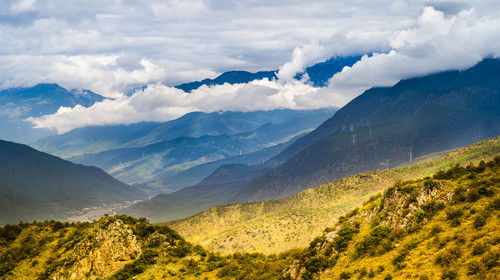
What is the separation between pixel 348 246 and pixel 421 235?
7368 mm

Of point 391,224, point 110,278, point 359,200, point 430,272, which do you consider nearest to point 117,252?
point 110,278

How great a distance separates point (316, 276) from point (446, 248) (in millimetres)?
12142

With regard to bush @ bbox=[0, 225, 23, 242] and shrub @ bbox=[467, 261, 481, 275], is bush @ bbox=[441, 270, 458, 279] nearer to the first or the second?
shrub @ bbox=[467, 261, 481, 275]

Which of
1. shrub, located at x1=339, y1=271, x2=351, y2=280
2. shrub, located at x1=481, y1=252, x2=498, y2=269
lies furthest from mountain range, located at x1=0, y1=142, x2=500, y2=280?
shrub, located at x1=339, y1=271, x2=351, y2=280

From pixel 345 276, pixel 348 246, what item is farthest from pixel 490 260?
pixel 348 246

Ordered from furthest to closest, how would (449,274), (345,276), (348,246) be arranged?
(348,246)
(345,276)
(449,274)

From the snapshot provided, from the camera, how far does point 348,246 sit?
44.2 meters

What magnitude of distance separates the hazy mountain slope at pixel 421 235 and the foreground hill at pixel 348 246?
3.4 inches

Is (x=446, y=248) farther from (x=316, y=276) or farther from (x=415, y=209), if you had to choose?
(x=316, y=276)

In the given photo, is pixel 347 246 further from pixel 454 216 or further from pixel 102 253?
pixel 102 253

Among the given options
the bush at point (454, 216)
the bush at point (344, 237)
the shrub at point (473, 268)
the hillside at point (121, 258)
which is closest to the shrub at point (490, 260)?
the shrub at point (473, 268)

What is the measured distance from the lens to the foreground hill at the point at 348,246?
114 feet

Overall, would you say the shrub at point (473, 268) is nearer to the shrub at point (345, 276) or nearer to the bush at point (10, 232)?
the shrub at point (345, 276)

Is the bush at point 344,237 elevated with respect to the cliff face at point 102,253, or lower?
lower
